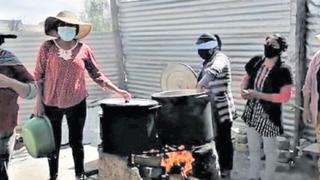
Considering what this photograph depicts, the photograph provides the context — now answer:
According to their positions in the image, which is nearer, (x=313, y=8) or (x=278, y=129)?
(x=278, y=129)

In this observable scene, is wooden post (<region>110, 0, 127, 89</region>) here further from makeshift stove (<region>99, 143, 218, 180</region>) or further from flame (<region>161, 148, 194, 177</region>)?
flame (<region>161, 148, 194, 177</region>)

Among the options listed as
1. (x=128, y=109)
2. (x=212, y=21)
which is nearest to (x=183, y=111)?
(x=128, y=109)

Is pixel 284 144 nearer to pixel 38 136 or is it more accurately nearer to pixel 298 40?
pixel 298 40

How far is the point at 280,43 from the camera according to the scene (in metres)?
4.47

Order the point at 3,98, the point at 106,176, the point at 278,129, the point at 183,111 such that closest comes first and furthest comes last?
1. the point at 3,98
2. the point at 183,111
3. the point at 106,176
4. the point at 278,129

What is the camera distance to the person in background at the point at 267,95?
4.47 meters

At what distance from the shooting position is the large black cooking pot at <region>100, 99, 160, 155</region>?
3.70 meters

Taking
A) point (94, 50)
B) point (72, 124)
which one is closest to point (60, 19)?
point (72, 124)

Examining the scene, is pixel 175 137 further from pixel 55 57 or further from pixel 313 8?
pixel 313 8

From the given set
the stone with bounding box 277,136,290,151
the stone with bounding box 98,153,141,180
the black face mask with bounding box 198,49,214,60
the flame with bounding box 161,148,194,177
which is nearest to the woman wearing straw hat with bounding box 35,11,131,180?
the stone with bounding box 98,153,141,180

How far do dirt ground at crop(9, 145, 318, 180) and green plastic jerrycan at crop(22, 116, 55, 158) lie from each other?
978mm

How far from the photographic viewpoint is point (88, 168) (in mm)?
5629

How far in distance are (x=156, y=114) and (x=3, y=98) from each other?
4.18 feet

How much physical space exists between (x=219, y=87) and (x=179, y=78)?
3.01 feet
